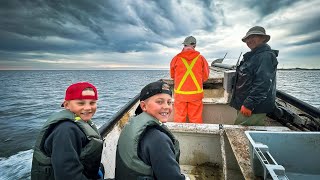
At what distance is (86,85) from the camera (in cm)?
192

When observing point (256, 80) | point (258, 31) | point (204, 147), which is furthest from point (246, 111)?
point (258, 31)

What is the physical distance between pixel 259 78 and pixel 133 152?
239cm

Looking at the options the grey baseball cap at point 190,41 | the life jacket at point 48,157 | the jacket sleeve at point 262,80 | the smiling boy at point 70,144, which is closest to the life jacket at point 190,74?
the grey baseball cap at point 190,41

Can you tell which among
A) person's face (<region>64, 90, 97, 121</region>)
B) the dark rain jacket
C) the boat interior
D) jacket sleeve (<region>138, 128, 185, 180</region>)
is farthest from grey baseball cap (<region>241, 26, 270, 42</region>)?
person's face (<region>64, 90, 97, 121</region>)

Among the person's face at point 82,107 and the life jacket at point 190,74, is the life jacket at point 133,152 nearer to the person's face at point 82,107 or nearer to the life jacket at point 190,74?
the person's face at point 82,107

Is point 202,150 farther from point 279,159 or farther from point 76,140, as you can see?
point 76,140

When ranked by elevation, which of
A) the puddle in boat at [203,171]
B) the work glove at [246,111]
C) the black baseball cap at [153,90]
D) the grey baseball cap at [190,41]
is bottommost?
the puddle in boat at [203,171]

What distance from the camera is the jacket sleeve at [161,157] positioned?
1354mm

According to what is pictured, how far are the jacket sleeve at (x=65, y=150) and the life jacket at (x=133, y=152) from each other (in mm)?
331

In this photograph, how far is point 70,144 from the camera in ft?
4.94

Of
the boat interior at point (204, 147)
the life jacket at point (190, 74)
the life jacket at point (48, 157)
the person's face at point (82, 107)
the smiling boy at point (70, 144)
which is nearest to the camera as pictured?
the smiling boy at point (70, 144)

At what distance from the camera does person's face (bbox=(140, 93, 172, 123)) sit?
1.76m

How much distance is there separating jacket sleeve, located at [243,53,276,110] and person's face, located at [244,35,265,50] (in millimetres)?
339

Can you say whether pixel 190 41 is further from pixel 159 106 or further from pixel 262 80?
pixel 159 106
